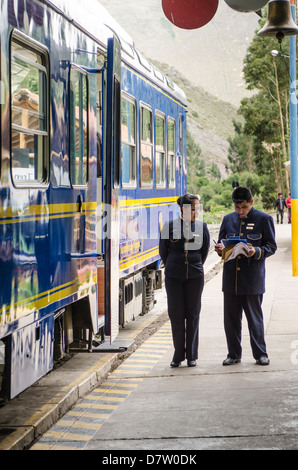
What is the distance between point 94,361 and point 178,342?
0.94 m

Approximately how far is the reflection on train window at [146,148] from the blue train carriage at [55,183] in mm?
1859

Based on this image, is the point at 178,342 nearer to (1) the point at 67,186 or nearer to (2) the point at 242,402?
(2) the point at 242,402

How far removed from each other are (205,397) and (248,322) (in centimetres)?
147

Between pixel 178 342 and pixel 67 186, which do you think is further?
pixel 178 342

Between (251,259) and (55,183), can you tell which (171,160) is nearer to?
(251,259)

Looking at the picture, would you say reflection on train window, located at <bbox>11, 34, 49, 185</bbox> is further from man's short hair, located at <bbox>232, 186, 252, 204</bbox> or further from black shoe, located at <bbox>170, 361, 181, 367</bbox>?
black shoe, located at <bbox>170, 361, 181, 367</bbox>

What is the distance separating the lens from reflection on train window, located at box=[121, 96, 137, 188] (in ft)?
30.2

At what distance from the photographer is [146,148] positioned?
10781 mm

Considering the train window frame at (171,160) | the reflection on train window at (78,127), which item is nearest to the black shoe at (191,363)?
the reflection on train window at (78,127)

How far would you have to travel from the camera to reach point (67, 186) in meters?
6.47

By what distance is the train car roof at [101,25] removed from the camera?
6575 mm

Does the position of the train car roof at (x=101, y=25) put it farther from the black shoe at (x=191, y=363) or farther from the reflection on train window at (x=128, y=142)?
the black shoe at (x=191, y=363)
